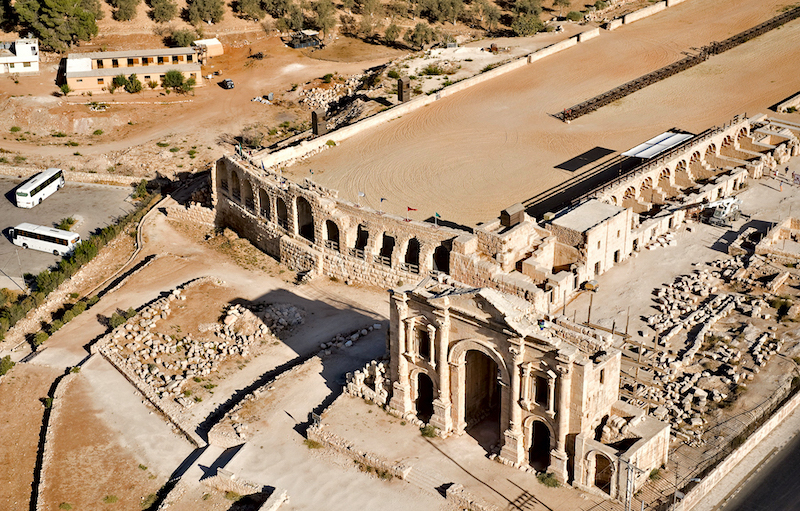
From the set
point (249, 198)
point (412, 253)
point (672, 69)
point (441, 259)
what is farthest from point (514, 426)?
point (672, 69)

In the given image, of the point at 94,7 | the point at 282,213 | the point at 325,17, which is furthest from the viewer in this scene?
the point at 325,17

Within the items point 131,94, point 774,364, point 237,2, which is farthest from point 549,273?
point 237,2

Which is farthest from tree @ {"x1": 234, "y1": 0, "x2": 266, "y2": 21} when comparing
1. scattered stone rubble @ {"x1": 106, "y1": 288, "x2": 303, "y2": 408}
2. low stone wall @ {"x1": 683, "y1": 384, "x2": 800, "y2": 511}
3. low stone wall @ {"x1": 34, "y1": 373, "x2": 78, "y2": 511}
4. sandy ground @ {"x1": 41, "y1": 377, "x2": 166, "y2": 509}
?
low stone wall @ {"x1": 683, "y1": 384, "x2": 800, "y2": 511}

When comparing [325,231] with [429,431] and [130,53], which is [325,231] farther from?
[130,53]

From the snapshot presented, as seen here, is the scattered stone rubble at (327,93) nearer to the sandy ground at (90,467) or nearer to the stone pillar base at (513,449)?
the sandy ground at (90,467)

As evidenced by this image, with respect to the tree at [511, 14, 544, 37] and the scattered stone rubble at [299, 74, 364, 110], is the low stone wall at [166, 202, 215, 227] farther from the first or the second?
the tree at [511, 14, 544, 37]

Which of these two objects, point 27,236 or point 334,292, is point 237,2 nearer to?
point 27,236
